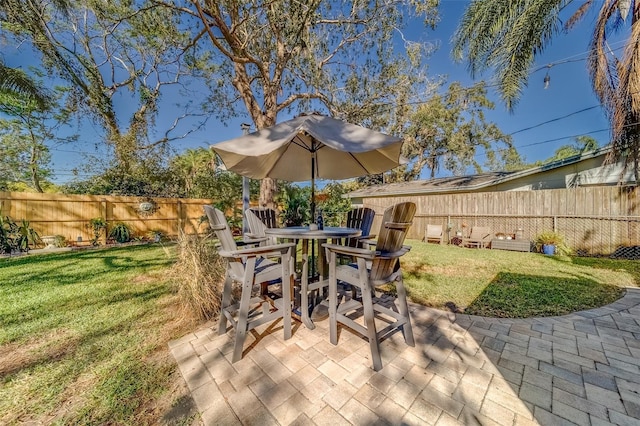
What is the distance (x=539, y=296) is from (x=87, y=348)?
5.28m

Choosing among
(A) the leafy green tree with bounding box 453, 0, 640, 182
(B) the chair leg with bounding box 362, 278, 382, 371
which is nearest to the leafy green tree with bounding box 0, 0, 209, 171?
(B) the chair leg with bounding box 362, 278, 382, 371

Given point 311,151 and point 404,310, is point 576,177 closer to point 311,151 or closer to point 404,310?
point 311,151

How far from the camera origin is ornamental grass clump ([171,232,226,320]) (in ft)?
8.89

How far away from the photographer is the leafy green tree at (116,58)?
598 centimetres

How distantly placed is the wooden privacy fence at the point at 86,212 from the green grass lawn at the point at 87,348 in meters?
3.47

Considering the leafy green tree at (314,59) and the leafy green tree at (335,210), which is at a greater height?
the leafy green tree at (314,59)

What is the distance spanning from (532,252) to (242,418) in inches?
356

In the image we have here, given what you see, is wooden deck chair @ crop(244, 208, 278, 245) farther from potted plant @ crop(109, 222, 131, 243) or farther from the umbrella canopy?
potted plant @ crop(109, 222, 131, 243)

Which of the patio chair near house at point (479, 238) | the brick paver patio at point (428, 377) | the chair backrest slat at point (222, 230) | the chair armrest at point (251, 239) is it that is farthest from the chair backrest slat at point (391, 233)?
the patio chair near house at point (479, 238)

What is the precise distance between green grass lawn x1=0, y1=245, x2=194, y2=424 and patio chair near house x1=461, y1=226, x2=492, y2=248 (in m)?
8.79

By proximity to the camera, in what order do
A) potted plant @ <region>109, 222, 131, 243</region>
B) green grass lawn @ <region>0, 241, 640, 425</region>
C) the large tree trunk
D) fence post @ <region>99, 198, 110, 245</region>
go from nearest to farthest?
green grass lawn @ <region>0, 241, 640, 425</region>
the large tree trunk
fence post @ <region>99, 198, 110, 245</region>
potted plant @ <region>109, 222, 131, 243</region>

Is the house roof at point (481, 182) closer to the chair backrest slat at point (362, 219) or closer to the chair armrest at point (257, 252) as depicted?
the chair backrest slat at point (362, 219)

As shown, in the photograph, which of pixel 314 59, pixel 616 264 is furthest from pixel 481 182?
pixel 314 59

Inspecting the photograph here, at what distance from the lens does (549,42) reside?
6.22 metres
